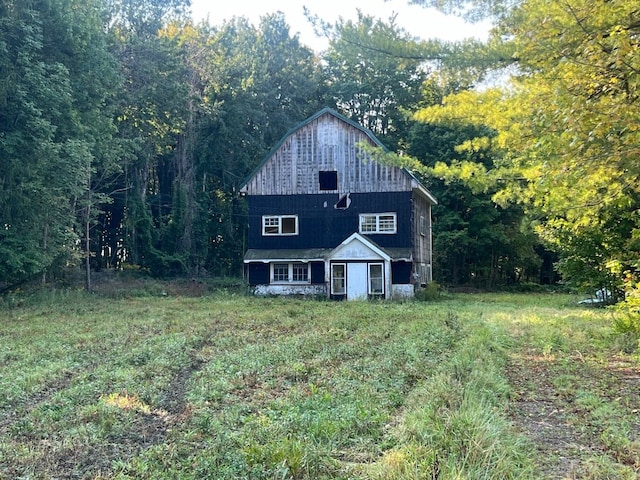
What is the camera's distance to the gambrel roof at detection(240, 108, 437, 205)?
26.8 meters

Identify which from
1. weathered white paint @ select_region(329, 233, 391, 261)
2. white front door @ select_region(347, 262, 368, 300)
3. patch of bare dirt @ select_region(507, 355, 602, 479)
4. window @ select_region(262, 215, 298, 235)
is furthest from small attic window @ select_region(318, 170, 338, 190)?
patch of bare dirt @ select_region(507, 355, 602, 479)

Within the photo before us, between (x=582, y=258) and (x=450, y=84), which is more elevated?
(x=450, y=84)

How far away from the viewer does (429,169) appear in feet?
27.8

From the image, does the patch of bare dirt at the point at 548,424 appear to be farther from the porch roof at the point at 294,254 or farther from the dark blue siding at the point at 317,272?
the dark blue siding at the point at 317,272

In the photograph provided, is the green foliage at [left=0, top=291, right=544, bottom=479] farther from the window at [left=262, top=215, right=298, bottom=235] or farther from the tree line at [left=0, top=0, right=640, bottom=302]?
the window at [left=262, top=215, right=298, bottom=235]

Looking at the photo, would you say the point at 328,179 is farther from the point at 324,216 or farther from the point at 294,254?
the point at 294,254

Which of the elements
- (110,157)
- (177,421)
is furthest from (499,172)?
(110,157)

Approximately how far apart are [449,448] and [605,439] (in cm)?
164

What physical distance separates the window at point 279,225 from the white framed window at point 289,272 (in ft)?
5.06

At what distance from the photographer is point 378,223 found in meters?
26.9

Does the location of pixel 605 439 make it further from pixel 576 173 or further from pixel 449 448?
pixel 576 173

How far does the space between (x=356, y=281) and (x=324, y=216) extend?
351 centimetres

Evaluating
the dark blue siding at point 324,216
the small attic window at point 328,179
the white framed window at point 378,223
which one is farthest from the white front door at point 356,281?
the small attic window at point 328,179

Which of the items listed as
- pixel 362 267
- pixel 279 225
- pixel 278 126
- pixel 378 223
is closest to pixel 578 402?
pixel 362 267
